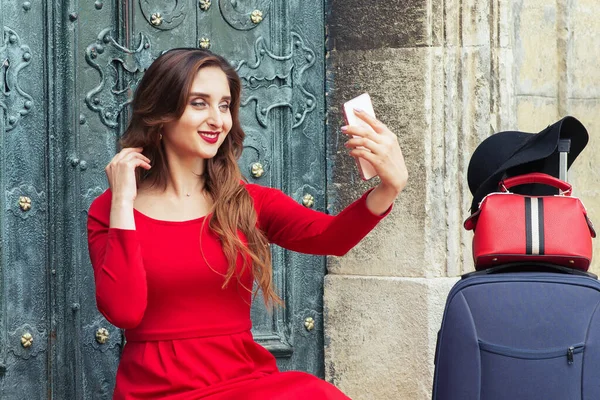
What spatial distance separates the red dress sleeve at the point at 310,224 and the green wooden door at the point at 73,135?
38.6 inches

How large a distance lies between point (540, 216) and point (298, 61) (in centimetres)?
190

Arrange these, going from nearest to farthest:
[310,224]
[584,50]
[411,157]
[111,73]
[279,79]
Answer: [310,224], [111,73], [411,157], [279,79], [584,50]

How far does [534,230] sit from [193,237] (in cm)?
94

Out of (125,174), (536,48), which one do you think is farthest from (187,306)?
(536,48)

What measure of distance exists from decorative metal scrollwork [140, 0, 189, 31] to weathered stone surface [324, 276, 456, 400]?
124 cm

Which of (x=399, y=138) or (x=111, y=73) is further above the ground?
(x=111, y=73)

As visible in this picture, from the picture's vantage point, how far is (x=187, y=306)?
3283 mm

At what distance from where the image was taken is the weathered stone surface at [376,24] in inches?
184

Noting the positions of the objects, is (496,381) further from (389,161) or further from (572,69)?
(572,69)

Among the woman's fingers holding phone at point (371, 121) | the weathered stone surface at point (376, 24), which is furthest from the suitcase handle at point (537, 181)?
the weathered stone surface at point (376, 24)

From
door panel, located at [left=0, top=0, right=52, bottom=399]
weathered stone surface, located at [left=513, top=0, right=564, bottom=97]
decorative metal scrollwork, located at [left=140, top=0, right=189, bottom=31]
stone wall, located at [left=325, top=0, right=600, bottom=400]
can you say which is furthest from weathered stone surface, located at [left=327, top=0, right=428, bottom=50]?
door panel, located at [left=0, top=0, right=52, bottom=399]

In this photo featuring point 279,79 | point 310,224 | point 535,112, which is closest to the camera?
point 310,224

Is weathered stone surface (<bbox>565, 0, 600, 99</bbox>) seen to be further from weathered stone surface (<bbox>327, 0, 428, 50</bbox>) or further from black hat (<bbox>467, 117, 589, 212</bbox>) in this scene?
black hat (<bbox>467, 117, 589, 212</bbox>)

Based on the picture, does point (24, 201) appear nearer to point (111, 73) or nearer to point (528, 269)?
point (111, 73)
